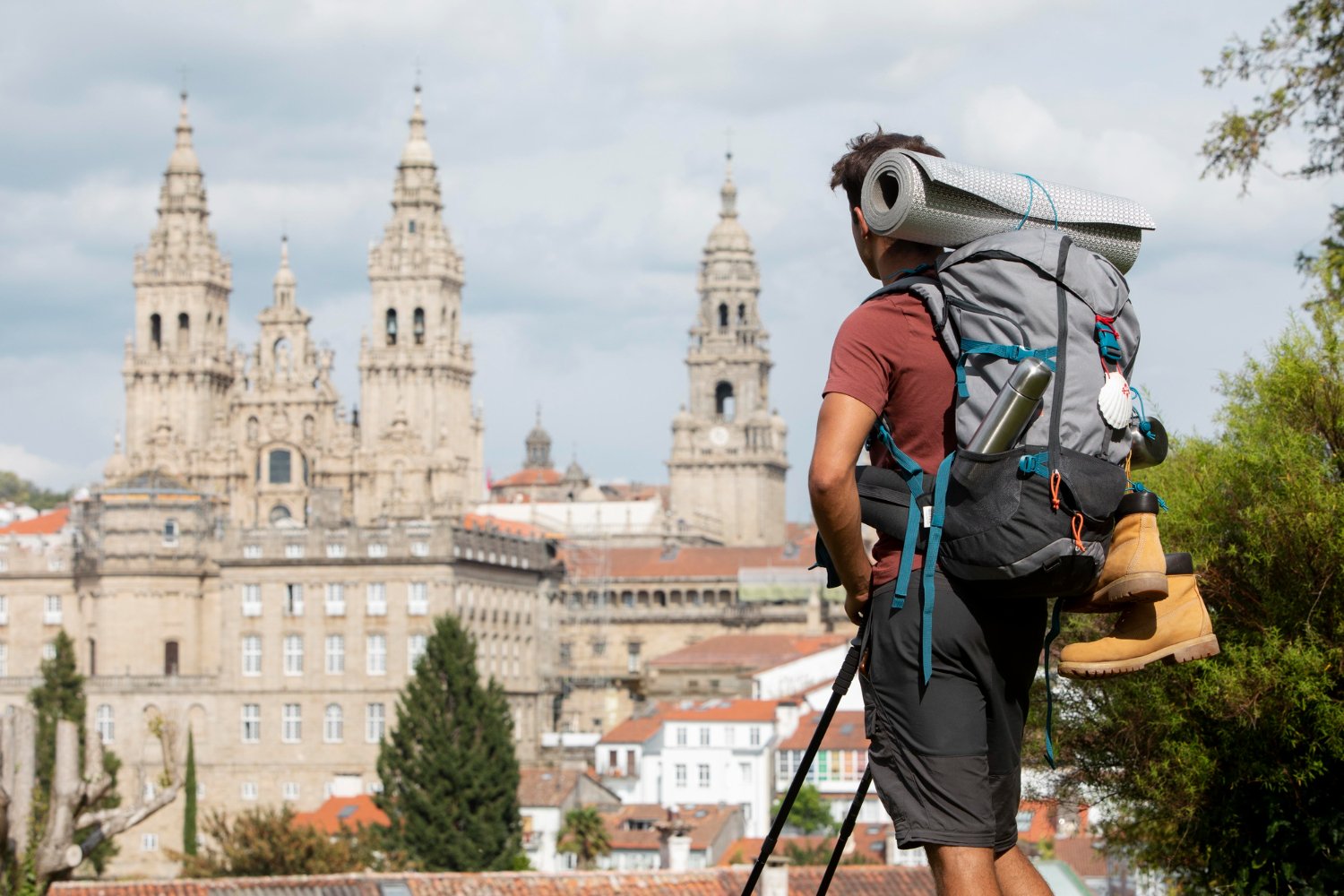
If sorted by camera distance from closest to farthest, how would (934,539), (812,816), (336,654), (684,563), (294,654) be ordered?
1. (934,539)
2. (812,816)
3. (336,654)
4. (294,654)
5. (684,563)

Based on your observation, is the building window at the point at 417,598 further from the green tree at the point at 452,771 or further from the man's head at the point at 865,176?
the man's head at the point at 865,176

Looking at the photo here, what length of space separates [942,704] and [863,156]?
148 centimetres

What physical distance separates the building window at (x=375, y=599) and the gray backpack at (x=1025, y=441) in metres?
81.8

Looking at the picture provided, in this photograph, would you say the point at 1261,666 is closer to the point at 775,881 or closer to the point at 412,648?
the point at 775,881

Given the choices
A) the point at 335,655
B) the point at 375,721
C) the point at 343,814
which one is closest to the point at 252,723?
the point at 335,655

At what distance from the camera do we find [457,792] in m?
65.6

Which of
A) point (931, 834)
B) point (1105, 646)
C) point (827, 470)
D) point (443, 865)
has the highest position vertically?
point (827, 470)

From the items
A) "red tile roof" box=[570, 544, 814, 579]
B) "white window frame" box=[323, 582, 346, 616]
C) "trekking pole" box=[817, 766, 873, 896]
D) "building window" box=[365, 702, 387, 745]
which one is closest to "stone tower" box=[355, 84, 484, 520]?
"red tile roof" box=[570, 544, 814, 579]

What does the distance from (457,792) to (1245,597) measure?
53.3m

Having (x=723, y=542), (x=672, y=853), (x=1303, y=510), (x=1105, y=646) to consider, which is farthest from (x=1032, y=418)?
(x=723, y=542)

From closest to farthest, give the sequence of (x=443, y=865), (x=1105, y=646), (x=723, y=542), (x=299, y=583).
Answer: (x=1105, y=646), (x=443, y=865), (x=299, y=583), (x=723, y=542)

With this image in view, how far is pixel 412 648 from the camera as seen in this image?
8519cm

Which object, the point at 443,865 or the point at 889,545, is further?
the point at 443,865

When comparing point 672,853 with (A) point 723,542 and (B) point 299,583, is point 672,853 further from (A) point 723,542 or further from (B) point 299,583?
(A) point 723,542
